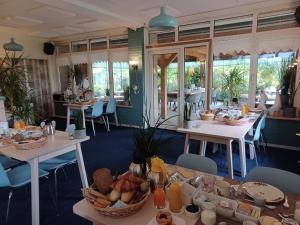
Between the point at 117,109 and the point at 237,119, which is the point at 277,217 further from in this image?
the point at 117,109

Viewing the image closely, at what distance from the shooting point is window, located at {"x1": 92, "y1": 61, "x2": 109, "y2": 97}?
631cm

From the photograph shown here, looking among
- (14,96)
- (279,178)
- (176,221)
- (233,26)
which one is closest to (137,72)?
(233,26)

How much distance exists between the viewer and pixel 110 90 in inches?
247

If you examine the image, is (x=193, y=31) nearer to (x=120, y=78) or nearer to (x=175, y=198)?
(x=120, y=78)

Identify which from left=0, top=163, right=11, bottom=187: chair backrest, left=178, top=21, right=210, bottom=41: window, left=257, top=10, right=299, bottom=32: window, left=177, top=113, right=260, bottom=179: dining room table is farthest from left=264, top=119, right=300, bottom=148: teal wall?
left=0, top=163, right=11, bottom=187: chair backrest

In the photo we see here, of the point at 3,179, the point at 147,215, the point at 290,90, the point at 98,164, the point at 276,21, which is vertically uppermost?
the point at 276,21

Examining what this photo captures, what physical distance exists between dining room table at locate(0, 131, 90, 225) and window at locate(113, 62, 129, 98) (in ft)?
12.0

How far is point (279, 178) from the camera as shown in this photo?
141 centimetres

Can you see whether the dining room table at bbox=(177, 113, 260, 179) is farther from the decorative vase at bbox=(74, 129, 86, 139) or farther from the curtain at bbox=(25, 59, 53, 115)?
the curtain at bbox=(25, 59, 53, 115)

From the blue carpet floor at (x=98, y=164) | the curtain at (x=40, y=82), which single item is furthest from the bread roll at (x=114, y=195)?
the curtain at (x=40, y=82)

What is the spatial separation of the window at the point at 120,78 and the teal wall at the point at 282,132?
367 cm

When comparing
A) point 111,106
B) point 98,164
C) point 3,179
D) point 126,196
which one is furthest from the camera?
Result: point 111,106

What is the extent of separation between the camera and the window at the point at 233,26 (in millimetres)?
4176

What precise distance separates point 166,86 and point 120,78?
4.69 feet
